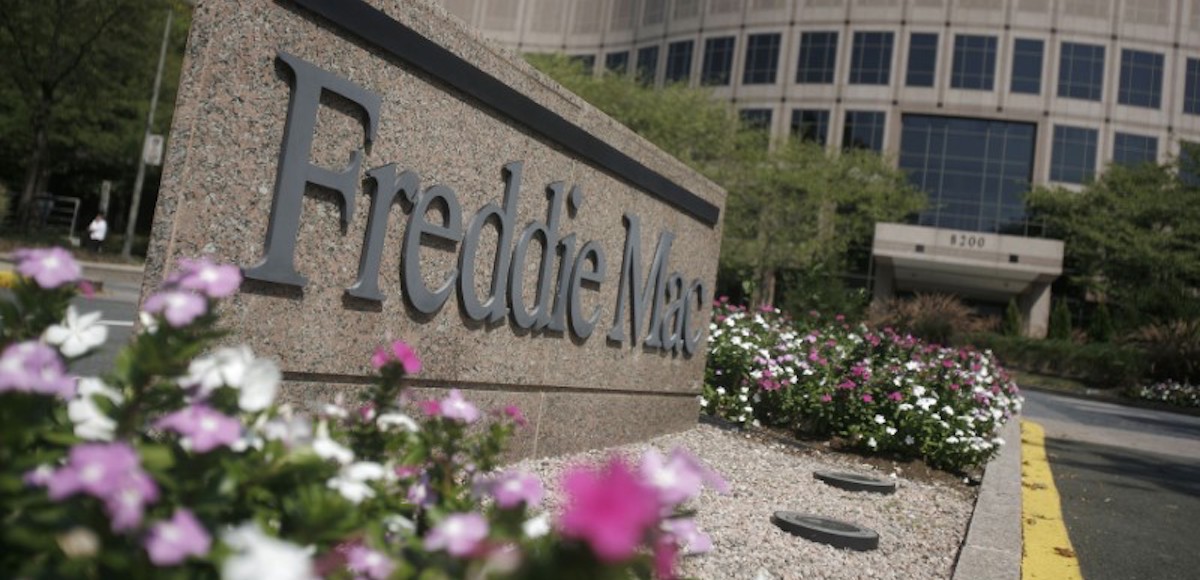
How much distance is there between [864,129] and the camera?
40.9m

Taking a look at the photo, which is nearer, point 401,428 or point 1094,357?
point 401,428

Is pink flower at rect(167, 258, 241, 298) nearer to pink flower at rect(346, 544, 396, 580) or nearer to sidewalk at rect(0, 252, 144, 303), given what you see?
pink flower at rect(346, 544, 396, 580)

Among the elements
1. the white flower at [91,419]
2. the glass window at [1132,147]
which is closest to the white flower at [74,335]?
the white flower at [91,419]

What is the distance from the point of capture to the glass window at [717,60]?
143ft

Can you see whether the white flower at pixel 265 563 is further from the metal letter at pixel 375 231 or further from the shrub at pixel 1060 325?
the shrub at pixel 1060 325

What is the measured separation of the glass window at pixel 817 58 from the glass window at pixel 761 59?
1.22 m

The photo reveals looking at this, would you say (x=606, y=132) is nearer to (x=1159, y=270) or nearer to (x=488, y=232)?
(x=488, y=232)

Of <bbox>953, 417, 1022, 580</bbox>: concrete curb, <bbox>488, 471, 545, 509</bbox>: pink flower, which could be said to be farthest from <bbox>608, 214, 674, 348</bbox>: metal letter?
<bbox>488, 471, 545, 509</bbox>: pink flower

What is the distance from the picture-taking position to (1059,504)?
19.8ft

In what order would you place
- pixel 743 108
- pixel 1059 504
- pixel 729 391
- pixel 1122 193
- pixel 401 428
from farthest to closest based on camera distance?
pixel 743 108 → pixel 1122 193 → pixel 729 391 → pixel 1059 504 → pixel 401 428

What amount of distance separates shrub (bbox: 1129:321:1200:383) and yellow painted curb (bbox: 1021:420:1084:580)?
68.3 feet

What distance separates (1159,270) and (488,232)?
36.5m

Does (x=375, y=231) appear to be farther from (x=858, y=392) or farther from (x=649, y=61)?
(x=649, y=61)

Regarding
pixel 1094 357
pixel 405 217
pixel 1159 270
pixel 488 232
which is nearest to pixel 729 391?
pixel 488 232
